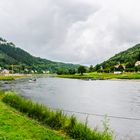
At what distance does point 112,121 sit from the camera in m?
Answer: 35.7

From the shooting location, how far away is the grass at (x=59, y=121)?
1939 cm

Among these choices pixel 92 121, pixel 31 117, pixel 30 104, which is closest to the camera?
pixel 31 117

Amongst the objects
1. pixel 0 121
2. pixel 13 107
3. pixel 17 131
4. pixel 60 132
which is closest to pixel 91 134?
pixel 60 132

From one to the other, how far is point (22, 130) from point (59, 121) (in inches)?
128

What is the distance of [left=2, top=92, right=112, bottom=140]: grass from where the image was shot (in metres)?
19.4

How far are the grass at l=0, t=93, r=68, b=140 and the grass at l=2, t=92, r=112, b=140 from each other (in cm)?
92

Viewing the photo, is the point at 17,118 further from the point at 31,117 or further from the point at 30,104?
the point at 30,104

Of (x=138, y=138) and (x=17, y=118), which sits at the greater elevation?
(x=17, y=118)

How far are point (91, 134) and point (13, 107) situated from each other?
14.5 m

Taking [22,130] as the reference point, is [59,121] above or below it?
above

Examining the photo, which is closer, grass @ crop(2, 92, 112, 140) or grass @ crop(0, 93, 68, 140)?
grass @ crop(0, 93, 68, 140)

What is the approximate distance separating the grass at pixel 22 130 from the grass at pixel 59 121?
92 centimetres

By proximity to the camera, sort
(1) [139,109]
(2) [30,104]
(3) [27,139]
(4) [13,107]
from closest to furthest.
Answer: (3) [27,139], (2) [30,104], (4) [13,107], (1) [139,109]

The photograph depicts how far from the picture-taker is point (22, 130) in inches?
830
